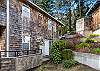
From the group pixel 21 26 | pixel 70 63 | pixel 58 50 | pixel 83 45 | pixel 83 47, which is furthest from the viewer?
pixel 21 26

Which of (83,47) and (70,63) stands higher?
(83,47)

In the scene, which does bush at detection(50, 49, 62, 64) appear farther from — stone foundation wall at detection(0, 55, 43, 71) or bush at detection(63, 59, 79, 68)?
stone foundation wall at detection(0, 55, 43, 71)

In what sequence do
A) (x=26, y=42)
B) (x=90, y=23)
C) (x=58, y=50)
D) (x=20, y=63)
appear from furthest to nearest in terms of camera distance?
(x=90, y=23)
(x=26, y=42)
(x=58, y=50)
(x=20, y=63)

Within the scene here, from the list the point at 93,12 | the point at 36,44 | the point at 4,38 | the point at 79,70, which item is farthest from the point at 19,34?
the point at 93,12

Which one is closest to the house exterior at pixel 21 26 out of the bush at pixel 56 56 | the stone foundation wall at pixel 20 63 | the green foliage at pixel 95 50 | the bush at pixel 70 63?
the stone foundation wall at pixel 20 63

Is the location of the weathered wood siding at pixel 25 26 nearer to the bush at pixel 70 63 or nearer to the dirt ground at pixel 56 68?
the dirt ground at pixel 56 68

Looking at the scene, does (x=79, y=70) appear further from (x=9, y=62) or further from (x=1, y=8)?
(x=1, y=8)

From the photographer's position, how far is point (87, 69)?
17828 mm

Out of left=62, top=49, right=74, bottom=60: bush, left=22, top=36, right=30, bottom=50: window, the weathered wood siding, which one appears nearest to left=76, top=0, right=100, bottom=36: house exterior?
the weathered wood siding

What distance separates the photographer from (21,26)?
2194 centimetres

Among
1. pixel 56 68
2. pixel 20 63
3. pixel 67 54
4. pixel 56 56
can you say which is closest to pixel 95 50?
pixel 67 54

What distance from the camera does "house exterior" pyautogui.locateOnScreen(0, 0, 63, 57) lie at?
63.2 ft

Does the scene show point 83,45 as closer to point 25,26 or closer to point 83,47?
point 83,47

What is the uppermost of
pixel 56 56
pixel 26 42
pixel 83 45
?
pixel 26 42
